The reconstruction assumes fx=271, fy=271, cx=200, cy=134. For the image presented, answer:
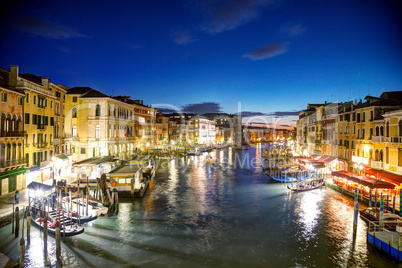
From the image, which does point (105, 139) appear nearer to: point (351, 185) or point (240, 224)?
point (240, 224)

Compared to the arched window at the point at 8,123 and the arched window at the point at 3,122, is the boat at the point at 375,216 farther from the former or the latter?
the arched window at the point at 8,123

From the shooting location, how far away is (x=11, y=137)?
21.3 metres

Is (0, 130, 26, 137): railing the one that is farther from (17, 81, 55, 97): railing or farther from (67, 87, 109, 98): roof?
(67, 87, 109, 98): roof

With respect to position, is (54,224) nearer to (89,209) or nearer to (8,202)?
(89,209)

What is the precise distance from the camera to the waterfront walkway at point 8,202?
17.0 m

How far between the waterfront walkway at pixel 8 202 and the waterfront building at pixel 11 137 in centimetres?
64

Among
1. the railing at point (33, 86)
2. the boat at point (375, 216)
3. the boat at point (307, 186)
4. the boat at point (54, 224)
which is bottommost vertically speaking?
the boat at point (54, 224)

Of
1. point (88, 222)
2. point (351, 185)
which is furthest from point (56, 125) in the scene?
point (351, 185)

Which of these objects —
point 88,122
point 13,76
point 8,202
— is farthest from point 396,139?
point 88,122

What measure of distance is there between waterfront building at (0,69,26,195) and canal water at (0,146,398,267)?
6.59 m

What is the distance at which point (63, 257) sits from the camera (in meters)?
13.2

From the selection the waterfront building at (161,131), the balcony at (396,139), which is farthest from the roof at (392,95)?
the waterfront building at (161,131)

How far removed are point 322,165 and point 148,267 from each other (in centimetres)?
2830

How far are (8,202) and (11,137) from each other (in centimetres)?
539
